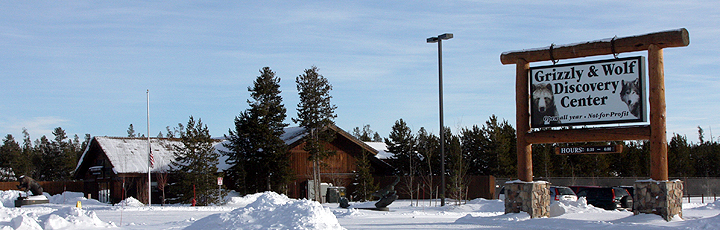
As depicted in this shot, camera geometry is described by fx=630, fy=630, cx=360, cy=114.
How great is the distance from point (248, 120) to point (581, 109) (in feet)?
87.5

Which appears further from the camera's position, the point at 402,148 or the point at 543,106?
the point at 402,148

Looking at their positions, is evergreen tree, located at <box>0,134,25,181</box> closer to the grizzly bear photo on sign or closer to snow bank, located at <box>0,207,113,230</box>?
snow bank, located at <box>0,207,113,230</box>

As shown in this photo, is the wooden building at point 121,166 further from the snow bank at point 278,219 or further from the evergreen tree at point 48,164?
the evergreen tree at point 48,164

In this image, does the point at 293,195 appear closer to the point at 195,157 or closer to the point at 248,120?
the point at 248,120

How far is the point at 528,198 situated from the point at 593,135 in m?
2.47

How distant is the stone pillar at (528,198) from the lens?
17500 mm

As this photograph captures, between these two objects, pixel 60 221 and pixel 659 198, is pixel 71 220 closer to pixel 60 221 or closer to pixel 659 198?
pixel 60 221

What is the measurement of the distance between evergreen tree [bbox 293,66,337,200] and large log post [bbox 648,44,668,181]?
88.1 feet

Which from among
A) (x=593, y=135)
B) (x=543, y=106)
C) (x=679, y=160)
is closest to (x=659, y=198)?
(x=593, y=135)

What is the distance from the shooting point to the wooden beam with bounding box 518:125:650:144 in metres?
16.6

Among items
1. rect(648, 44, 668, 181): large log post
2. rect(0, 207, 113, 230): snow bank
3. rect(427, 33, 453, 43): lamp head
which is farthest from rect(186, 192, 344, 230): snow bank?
rect(427, 33, 453, 43): lamp head

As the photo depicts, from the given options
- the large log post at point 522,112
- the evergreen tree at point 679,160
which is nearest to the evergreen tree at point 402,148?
the evergreen tree at point 679,160

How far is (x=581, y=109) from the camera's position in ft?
57.6

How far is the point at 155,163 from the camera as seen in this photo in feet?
139
